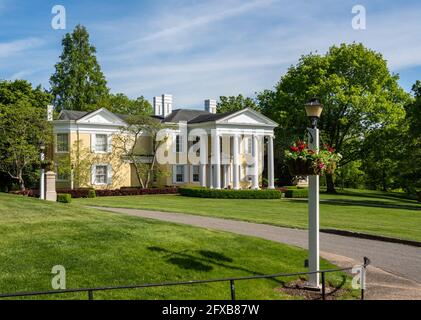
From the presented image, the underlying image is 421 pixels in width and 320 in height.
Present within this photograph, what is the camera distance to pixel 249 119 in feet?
176

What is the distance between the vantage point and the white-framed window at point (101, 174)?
48406 mm

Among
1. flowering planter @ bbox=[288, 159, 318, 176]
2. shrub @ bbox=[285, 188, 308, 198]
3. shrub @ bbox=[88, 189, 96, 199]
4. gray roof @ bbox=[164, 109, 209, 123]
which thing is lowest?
shrub @ bbox=[285, 188, 308, 198]

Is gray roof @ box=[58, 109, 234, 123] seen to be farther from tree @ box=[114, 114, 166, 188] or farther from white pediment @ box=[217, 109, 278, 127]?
tree @ box=[114, 114, 166, 188]

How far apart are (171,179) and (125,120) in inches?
309

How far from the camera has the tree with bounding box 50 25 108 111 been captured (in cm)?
6612

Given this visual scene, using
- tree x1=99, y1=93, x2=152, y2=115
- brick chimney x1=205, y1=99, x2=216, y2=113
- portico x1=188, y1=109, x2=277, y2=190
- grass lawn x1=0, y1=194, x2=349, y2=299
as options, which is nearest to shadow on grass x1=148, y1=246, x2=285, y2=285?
grass lawn x1=0, y1=194, x2=349, y2=299

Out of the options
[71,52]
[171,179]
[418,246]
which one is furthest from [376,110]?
[71,52]

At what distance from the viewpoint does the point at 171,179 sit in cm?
5341

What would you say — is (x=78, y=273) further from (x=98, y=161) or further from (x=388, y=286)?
(x=98, y=161)

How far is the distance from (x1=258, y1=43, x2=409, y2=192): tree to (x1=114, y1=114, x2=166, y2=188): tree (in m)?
13.1

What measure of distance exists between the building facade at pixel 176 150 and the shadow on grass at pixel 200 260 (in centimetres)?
3493

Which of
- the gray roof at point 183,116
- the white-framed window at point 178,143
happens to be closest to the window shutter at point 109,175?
the gray roof at point 183,116

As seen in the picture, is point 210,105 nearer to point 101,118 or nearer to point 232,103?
point 232,103

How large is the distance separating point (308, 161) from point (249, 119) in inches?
1681
